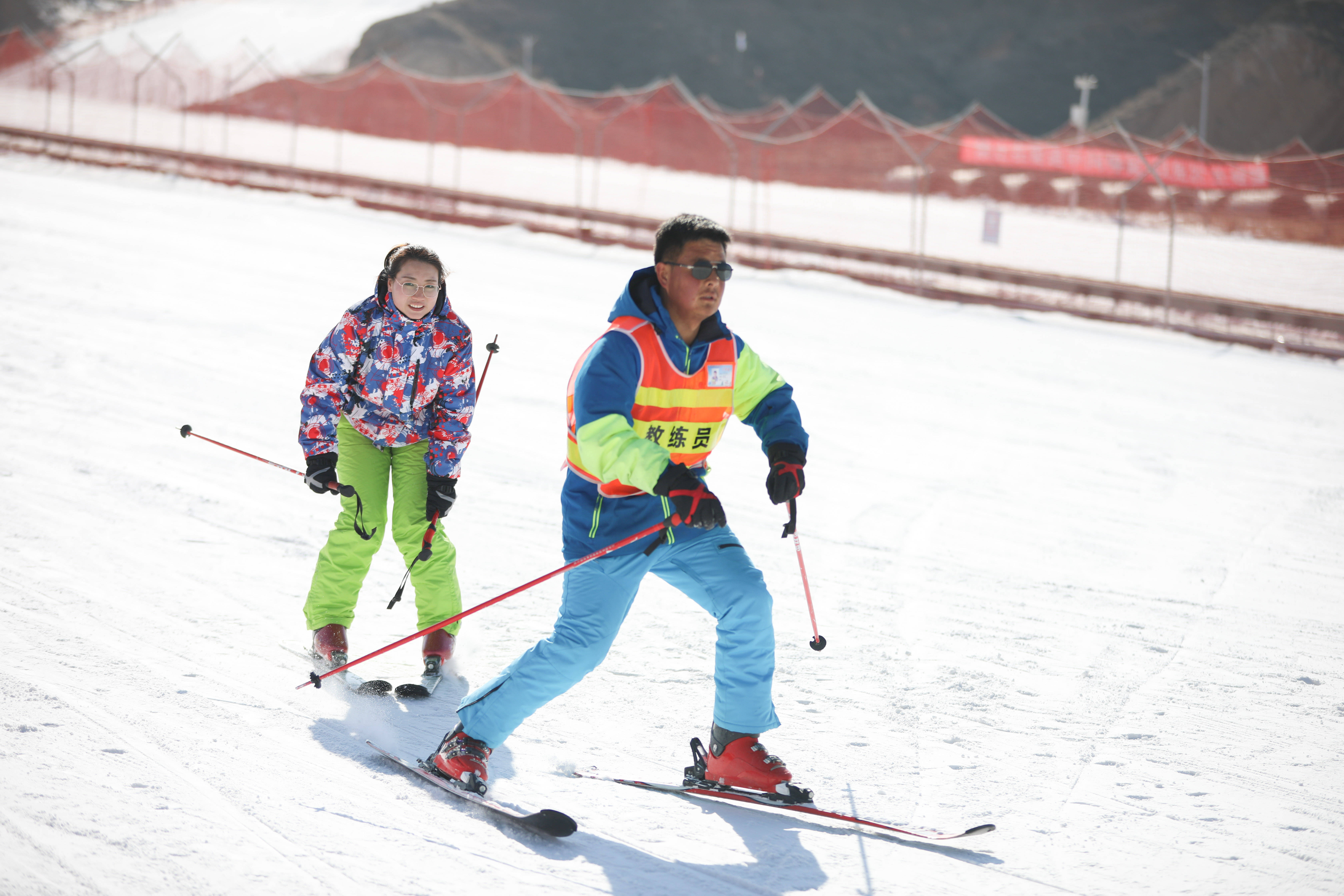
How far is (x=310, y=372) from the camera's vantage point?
417cm

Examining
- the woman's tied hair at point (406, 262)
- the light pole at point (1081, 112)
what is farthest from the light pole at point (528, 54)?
the woman's tied hair at point (406, 262)

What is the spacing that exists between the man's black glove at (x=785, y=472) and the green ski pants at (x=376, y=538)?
1.42 metres

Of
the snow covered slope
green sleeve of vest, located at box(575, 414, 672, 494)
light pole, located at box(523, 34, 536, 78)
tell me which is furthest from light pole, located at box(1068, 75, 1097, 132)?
green sleeve of vest, located at box(575, 414, 672, 494)

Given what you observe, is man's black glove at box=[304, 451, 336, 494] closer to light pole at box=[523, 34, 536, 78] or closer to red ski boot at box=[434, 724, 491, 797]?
red ski boot at box=[434, 724, 491, 797]

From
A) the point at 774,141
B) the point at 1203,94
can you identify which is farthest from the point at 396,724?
the point at 1203,94

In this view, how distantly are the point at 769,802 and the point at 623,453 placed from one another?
3.81ft

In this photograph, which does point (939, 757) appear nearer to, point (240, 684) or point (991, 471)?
point (240, 684)

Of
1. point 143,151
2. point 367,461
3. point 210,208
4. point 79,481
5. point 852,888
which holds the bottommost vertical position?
point 852,888

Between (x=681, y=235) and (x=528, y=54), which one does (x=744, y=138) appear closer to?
(x=681, y=235)

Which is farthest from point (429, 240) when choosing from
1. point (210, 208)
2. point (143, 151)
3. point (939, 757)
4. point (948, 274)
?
point (939, 757)

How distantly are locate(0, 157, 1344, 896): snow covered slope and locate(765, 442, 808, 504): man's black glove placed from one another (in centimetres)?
95

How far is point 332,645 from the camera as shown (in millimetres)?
4285

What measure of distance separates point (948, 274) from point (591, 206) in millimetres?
7507

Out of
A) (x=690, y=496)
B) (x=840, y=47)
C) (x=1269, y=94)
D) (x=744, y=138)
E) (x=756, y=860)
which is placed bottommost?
(x=756, y=860)
